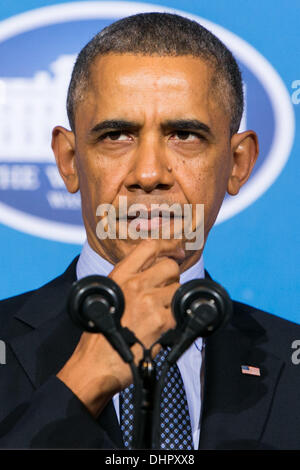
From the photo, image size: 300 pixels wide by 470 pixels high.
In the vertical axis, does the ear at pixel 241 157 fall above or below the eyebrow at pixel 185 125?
below

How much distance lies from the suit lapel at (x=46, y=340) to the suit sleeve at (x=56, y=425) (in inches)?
8.8

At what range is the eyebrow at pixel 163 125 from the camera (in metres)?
1.78

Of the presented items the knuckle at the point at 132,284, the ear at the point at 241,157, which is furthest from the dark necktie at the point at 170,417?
the ear at the point at 241,157

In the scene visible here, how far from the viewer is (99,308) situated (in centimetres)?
115

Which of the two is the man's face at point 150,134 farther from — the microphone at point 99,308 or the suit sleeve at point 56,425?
the microphone at point 99,308

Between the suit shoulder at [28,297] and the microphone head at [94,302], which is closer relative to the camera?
the microphone head at [94,302]

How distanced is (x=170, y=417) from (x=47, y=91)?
3.51 ft

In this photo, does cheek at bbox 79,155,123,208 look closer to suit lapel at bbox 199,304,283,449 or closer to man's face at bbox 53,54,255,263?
man's face at bbox 53,54,255,263

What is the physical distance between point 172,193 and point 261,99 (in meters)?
0.71

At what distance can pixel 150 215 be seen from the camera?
1.73m

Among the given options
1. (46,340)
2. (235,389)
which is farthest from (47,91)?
(235,389)

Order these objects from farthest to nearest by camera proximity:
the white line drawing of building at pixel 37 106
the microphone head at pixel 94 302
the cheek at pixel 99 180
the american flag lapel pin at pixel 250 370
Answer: the white line drawing of building at pixel 37 106
the american flag lapel pin at pixel 250 370
the cheek at pixel 99 180
the microphone head at pixel 94 302

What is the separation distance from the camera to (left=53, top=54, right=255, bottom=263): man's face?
1764 millimetres

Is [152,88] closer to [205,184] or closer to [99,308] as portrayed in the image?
[205,184]
